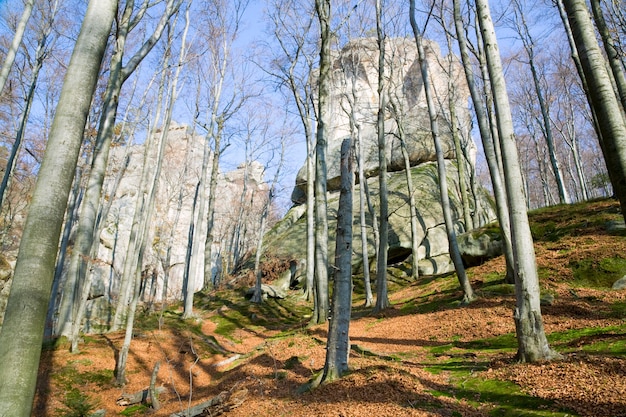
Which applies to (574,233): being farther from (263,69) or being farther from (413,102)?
(413,102)

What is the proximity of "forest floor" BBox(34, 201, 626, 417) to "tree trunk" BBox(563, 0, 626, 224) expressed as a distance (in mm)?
2017

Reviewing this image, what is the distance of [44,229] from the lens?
8.91 ft

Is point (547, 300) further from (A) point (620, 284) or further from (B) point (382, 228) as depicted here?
(B) point (382, 228)

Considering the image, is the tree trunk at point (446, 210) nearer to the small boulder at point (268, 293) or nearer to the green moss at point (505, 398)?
the green moss at point (505, 398)

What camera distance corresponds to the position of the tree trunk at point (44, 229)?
2.43 metres

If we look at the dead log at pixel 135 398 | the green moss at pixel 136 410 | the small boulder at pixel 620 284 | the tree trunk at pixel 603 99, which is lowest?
the green moss at pixel 136 410

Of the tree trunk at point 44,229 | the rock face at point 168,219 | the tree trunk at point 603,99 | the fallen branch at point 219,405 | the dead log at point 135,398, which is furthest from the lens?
the rock face at point 168,219

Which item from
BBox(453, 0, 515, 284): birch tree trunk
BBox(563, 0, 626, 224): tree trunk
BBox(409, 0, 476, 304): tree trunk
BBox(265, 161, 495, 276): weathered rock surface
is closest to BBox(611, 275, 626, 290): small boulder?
BBox(453, 0, 515, 284): birch tree trunk

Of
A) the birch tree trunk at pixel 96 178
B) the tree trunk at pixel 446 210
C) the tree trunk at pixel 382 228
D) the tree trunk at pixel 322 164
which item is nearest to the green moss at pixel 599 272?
the tree trunk at pixel 446 210

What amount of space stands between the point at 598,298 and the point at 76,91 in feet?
30.1

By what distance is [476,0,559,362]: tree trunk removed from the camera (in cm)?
446

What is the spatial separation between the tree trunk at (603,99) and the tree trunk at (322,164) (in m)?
6.00

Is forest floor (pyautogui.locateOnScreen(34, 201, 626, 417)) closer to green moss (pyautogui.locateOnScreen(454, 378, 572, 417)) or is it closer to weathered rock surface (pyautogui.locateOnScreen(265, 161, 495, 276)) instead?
green moss (pyautogui.locateOnScreen(454, 378, 572, 417))

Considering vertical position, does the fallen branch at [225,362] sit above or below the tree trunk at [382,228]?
below
